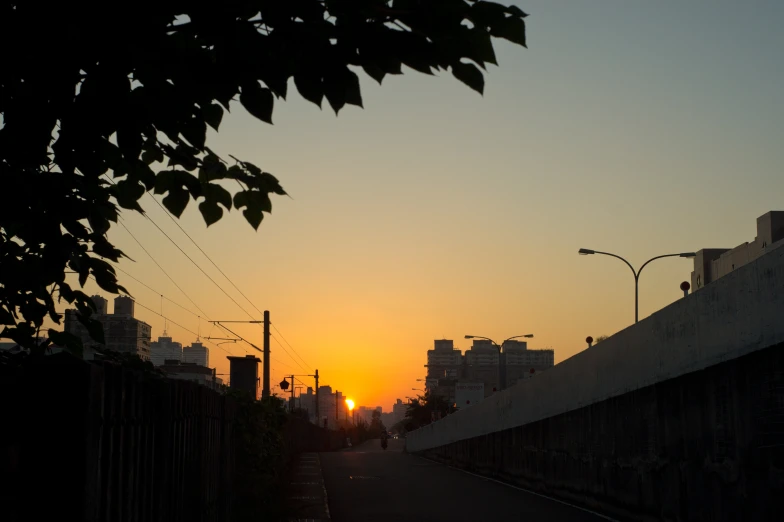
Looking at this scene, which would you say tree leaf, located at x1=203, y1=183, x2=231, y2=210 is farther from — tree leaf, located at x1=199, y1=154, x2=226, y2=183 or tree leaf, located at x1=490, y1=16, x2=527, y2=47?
tree leaf, located at x1=490, y1=16, x2=527, y2=47

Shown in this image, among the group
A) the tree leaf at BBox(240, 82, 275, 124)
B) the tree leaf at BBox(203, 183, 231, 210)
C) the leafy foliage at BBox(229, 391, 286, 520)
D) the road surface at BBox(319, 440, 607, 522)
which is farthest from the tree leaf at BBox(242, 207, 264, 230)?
the road surface at BBox(319, 440, 607, 522)

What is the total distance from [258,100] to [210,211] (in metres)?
1.41

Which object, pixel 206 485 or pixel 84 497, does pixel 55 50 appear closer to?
pixel 84 497

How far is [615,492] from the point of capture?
1738cm

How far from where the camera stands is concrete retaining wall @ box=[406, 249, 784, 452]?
1155 cm

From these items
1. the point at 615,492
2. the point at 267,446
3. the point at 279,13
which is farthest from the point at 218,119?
the point at 615,492

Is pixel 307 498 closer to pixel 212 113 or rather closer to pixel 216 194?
pixel 216 194

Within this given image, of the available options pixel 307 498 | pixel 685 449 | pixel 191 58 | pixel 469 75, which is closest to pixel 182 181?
pixel 191 58

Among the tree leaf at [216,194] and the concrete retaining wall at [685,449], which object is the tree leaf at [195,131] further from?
the concrete retaining wall at [685,449]

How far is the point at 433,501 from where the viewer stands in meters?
20.2

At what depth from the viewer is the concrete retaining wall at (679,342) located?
455 inches

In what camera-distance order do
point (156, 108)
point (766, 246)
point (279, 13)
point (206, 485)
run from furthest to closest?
point (766, 246), point (206, 485), point (156, 108), point (279, 13)

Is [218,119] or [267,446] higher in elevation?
[218,119]

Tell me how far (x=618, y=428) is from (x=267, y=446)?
6.65m
